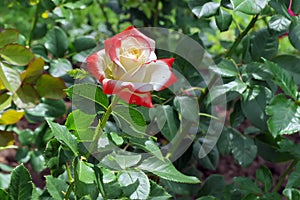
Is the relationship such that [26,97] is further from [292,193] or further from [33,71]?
[292,193]

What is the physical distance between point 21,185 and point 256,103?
1.75 ft

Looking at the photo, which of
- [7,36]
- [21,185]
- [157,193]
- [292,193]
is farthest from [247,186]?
[7,36]

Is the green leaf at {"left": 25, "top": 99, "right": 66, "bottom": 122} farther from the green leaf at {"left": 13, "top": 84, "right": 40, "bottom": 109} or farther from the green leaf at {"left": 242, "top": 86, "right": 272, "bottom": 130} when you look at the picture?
the green leaf at {"left": 242, "top": 86, "right": 272, "bottom": 130}

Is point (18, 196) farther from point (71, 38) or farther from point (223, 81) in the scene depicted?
point (71, 38)

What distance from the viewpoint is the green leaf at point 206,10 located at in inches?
44.9

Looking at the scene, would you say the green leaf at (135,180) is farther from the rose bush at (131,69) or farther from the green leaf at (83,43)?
the green leaf at (83,43)

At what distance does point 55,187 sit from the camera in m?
1.00

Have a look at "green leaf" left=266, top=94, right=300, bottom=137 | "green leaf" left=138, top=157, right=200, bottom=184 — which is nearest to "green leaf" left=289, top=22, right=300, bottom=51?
"green leaf" left=266, top=94, right=300, bottom=137

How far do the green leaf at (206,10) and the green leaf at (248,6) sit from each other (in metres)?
0.18

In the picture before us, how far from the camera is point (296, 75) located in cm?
122

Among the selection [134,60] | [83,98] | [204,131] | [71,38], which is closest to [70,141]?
[83,98]

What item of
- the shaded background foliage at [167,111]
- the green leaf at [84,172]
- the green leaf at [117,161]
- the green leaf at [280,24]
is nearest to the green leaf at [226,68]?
the shaded background foliage at [167,111]

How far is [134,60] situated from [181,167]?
27.2 inches

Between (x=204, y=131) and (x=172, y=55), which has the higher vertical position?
(x=172, y=55)
